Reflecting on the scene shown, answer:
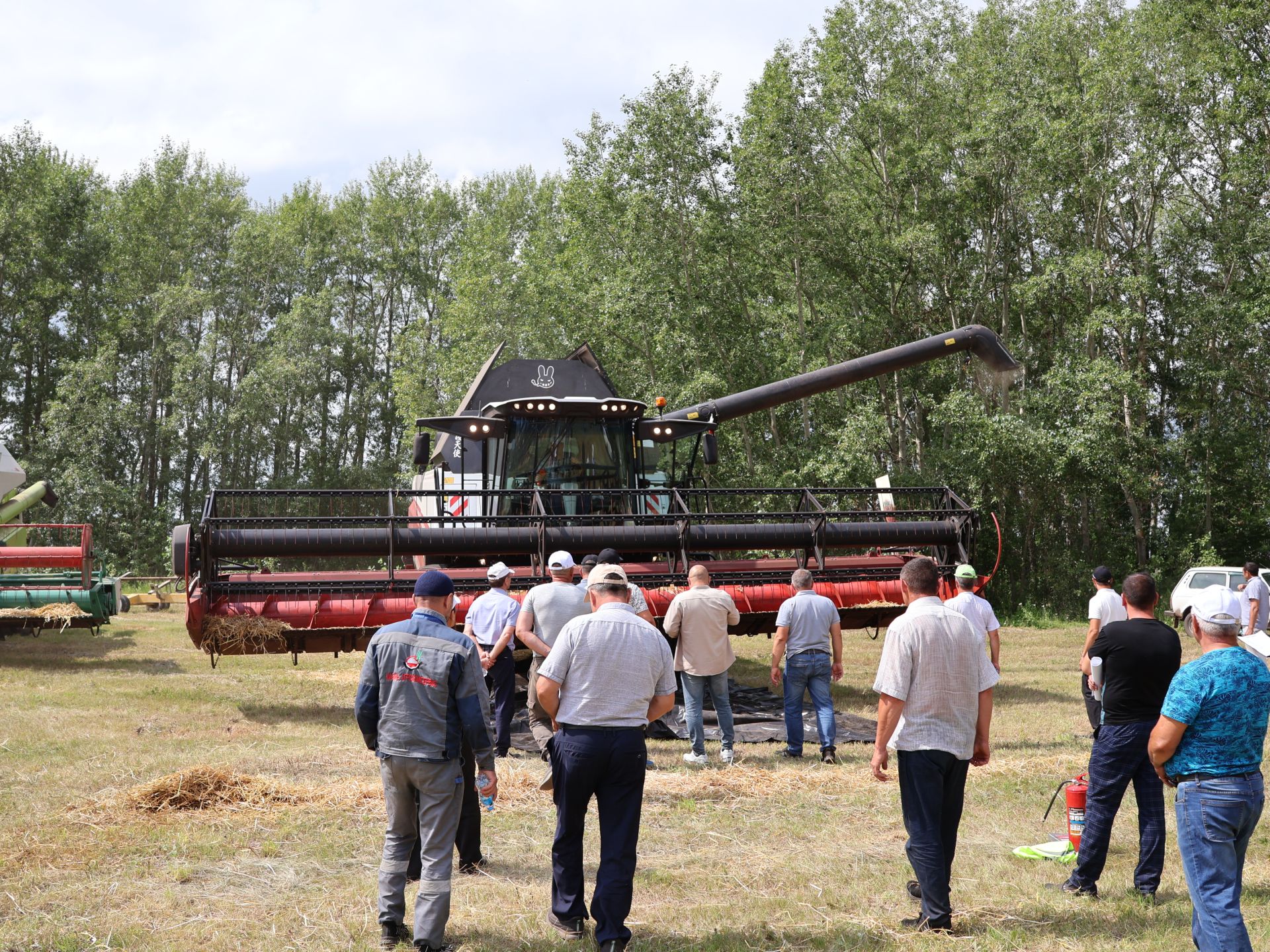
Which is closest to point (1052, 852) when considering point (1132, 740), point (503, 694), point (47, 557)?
point (1132, 740)

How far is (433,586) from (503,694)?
4113 mm

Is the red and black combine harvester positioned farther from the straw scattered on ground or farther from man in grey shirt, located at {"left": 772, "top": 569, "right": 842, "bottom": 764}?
the straw scattered on ground

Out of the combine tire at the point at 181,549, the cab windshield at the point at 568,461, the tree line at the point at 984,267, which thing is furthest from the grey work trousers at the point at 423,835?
the tree line at the point at 984,267

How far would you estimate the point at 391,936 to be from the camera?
15.7 feet

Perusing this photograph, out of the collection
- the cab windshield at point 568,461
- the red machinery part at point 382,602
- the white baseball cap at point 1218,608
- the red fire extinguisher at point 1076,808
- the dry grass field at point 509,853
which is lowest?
the dry grass field at point 509,853

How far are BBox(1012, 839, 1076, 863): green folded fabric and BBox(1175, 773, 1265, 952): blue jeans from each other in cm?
190

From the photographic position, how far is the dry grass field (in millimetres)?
4965

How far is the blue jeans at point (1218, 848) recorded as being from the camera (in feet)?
13.2

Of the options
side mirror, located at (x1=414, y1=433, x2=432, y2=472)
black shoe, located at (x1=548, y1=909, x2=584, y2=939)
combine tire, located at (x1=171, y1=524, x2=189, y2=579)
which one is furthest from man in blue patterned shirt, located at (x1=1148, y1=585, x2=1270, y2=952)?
side mirror, located at (x1=414, y1=433, x2=432, y2=472)

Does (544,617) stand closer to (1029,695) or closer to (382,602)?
(382,602)

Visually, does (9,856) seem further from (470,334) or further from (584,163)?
(470,334)

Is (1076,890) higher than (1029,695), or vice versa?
(1076,890)

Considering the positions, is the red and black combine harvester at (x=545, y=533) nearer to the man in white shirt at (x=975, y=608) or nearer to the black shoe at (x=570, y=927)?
the man in white shirt at (x=975, y=608)

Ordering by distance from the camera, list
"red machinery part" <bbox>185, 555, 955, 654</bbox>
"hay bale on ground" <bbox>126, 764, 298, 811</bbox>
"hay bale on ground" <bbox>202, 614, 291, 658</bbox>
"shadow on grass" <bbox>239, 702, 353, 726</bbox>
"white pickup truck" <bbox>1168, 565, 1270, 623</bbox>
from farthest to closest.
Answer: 1. "white pickup truck" <bbox>1168, 565, 1270, 623</bbox>
2. "shadow on grass" <bbox>239, 702, 353, 726</bbox>
3. "red machinery part" <bbox>185, 555, 955, 654</bbox>
4. "hay bale on ground" <bbox>202, 614, 291, 658</bbox>
5. "hay bale on ground" <bbox>126, 764, 298, 811</bbox>
